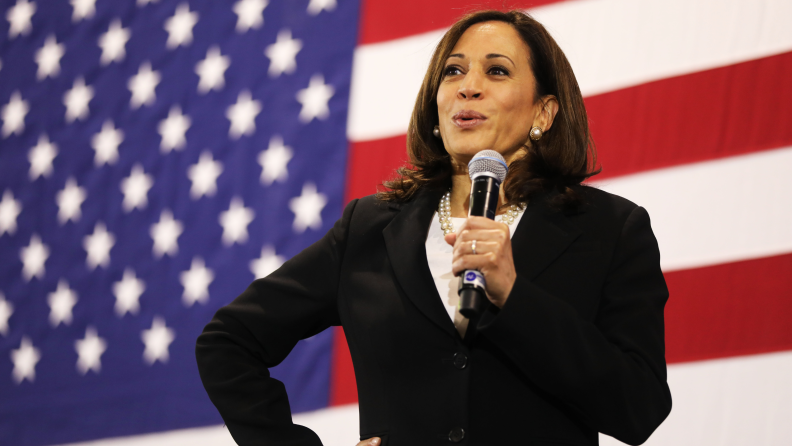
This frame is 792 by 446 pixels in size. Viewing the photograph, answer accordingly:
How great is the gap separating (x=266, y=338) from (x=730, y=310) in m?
1.30

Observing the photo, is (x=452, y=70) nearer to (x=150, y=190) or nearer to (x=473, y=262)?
(x=473, y=262)

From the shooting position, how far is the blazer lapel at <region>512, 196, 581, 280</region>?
120cm

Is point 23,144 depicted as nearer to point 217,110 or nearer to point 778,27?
point 217,110

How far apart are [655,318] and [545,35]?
662mm

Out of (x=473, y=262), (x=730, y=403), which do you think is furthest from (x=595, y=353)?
(x=730, y=403)

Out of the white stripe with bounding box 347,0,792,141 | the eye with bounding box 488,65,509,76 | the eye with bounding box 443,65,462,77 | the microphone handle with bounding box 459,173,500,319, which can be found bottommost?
the microphone handle with bounding box 459,173,500,319

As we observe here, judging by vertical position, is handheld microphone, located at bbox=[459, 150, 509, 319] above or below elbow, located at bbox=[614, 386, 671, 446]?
above

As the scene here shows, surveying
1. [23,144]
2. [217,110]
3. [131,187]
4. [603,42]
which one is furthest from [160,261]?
[603,42]

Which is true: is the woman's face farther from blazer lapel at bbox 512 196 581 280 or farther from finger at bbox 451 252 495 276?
finger at bbox 451 252 495 276

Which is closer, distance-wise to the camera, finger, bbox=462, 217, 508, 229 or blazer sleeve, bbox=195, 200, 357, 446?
finger, bbox=462, 217, 508, 229

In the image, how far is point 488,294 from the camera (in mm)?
1053

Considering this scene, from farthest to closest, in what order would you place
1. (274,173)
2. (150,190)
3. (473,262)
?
1. (150,190)
2. (274,173)
3. (473,262)

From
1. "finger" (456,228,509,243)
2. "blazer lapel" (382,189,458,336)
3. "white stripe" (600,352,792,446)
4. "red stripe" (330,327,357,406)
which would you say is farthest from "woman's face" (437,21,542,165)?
"red stripe" (330,327,357,406)

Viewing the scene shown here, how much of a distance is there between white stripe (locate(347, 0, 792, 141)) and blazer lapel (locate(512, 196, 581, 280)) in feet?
3.63
